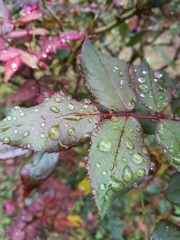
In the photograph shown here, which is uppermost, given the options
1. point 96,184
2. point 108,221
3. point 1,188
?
point 96,184

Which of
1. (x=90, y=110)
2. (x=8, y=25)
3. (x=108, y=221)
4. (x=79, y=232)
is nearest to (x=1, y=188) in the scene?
(x=79, y=232)

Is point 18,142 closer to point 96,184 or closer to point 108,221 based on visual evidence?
point 96,184

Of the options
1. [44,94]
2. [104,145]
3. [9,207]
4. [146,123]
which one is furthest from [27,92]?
[9,207]

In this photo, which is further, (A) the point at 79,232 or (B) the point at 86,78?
(A) the point at 79,232

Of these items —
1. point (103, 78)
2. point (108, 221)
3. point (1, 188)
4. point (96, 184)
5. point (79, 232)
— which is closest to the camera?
point (96, 184)

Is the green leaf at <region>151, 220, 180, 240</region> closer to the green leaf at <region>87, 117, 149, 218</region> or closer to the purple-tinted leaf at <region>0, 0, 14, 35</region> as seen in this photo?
the green leaf at <region>87, 117, 149, 218</region>

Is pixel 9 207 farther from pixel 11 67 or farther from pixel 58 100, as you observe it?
pixel 58 100

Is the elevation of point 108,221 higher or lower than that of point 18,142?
lower
